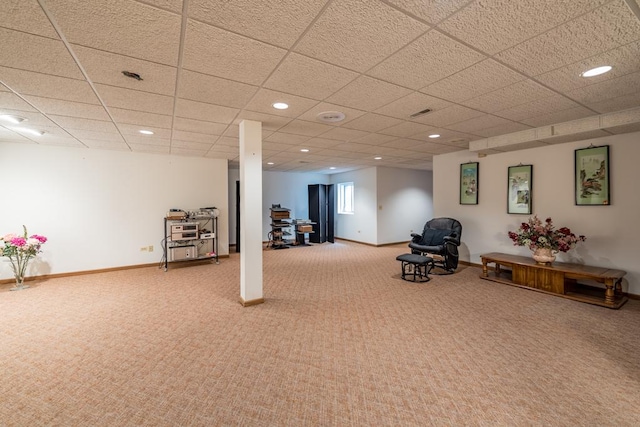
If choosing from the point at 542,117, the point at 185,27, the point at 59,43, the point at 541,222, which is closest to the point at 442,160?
the point at 541,222

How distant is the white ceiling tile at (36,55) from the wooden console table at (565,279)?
602cm

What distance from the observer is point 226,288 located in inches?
174

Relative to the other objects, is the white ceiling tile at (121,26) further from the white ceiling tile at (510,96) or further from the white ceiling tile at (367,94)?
the white ceiling tile at (510,96)

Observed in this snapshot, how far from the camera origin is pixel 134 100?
2.90m

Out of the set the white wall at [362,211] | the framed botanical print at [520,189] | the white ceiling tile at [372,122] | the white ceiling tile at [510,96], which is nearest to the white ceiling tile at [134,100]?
the white ceiling tile at [372,122]

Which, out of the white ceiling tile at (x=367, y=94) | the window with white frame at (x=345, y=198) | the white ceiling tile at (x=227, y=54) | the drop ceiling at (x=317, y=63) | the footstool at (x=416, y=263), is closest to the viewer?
the drop ceiling at (x=317, y=63)

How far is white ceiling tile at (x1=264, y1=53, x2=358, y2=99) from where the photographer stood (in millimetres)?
2166

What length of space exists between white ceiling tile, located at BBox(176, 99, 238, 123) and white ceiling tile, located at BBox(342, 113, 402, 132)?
1.59 meters

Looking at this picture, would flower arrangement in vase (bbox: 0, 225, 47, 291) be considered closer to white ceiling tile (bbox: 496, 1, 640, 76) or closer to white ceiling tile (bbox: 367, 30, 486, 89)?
white ceiling tile (bbox: 367, 30, 486, 89)

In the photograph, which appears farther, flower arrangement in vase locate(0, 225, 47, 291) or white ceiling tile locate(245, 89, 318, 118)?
flower arrangement in vase locate(0, 225, 47, 291)

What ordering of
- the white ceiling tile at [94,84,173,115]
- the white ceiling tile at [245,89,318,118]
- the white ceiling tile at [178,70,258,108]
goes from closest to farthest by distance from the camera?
the white ceiling tile at [178,70,258,108], the white ceiling tile at [94,84,173,115], the white ceiling tile at [245,89,318,118]

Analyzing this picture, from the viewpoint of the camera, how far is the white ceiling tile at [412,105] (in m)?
2.89

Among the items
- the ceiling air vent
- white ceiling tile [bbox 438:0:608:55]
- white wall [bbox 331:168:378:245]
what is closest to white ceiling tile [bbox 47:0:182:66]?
white ceiling tile [bbox 438:0:608:55]

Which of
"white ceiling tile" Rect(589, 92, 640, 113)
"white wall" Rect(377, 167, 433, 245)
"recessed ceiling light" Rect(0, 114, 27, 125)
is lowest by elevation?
"white wall" Rect(377, 167, 433, 245)
